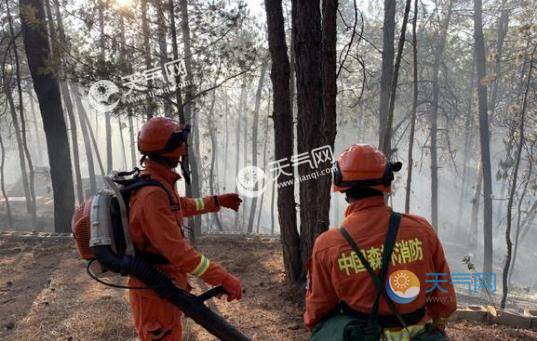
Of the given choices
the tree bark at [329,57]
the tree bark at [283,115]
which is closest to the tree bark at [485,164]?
the tree bark at [283,115]

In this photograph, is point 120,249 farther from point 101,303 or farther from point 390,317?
point 101,303

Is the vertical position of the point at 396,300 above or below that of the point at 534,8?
below

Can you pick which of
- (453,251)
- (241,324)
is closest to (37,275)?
(241,324)

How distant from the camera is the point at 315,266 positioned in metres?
2.20

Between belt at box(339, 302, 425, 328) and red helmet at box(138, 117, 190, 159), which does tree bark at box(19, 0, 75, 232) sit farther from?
belt at box(339, 302, 425, 328)

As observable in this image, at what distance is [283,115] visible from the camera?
217 inches

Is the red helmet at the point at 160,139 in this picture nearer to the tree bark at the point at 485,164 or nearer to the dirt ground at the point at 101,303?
the dirt ground at the point at 101,303

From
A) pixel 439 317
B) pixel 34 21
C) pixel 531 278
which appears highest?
pixel 34 21

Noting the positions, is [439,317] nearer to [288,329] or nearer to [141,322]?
[141,322]

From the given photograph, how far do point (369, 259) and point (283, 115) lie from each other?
366 cm

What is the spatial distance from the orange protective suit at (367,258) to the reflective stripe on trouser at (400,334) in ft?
0.31

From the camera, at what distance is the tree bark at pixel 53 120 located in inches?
384

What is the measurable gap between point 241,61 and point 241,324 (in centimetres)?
404

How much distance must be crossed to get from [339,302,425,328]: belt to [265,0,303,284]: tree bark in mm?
3303
